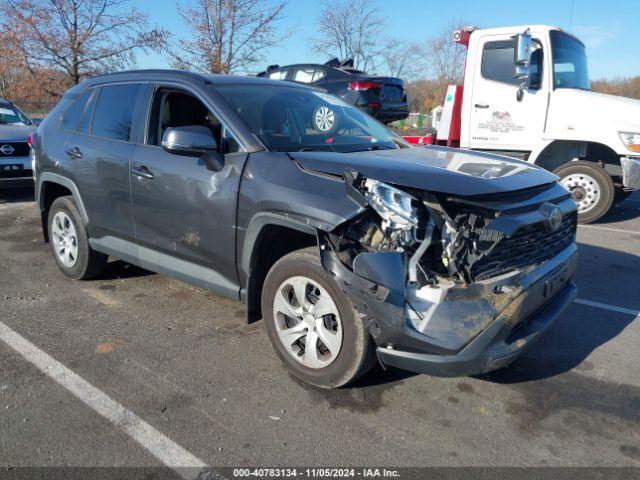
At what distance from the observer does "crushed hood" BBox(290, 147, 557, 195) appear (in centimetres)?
284

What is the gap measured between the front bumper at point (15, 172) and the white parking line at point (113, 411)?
20.0 ft

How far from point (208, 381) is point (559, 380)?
2.25 metres

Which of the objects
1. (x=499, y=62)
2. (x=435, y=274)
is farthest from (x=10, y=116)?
(x=435, y=274)

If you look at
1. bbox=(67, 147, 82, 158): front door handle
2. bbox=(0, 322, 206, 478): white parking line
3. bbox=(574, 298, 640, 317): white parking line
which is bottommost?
bbox=(0, 322, 206, 478): white parking line

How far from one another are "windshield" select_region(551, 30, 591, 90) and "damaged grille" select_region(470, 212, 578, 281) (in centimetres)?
521

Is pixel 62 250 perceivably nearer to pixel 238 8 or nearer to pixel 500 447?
pixel 500 447

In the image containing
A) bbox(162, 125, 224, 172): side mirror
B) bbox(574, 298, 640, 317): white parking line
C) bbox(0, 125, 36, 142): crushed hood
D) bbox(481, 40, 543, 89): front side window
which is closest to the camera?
bbox(162, 125, 224, 172): side mirror

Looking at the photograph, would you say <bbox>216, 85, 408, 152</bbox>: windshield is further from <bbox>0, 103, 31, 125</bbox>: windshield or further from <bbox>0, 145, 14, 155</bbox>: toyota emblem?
<bbox>0, 103, 31, 125</bbox>: windshield

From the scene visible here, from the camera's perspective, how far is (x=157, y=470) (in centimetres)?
252

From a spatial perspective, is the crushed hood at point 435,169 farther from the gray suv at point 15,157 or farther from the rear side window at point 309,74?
the rear side window at point 309,74

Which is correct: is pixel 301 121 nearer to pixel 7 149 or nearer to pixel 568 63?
pixel 568 63

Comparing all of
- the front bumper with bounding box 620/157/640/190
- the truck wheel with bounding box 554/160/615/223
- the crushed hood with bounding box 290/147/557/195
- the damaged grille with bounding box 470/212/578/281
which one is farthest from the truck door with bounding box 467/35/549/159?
the damaged grille with bounding box 470/212/578/281

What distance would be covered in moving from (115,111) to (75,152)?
0.58 m

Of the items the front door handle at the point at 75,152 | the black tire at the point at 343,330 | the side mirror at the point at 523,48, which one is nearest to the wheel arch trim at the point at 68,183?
the front door handle at the point at 75,152
